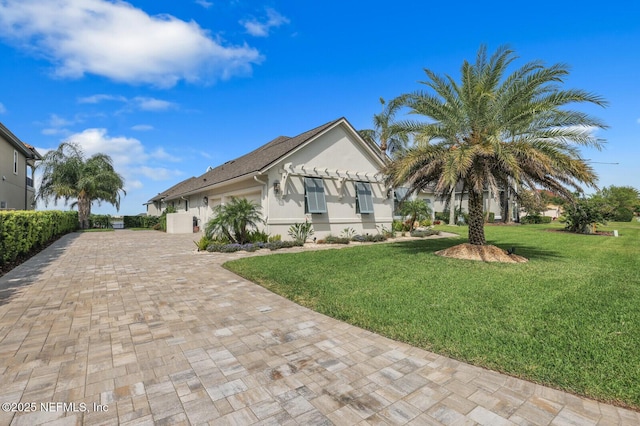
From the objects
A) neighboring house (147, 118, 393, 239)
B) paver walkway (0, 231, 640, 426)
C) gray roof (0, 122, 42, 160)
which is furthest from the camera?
gray roof (0, 122, 42, 160)

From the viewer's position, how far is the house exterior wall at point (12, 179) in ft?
54.4

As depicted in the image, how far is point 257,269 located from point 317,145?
8.57 metres

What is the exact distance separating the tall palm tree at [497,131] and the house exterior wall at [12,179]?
71.3 feet

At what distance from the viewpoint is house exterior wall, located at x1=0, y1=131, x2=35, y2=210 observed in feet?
54.4

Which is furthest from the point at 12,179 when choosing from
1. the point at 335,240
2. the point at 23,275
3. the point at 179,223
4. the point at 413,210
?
the point at 413,210

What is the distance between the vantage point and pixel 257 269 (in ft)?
26.6

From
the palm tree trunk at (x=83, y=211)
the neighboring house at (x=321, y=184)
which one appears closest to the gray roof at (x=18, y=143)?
the palm tree trunk at (x=83, y=211)

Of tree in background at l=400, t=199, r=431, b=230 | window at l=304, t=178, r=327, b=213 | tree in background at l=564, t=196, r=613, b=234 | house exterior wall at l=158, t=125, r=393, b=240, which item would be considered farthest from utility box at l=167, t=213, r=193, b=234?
tree in background at l=564, t=196, r=613, b=234

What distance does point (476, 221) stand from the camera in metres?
10.2

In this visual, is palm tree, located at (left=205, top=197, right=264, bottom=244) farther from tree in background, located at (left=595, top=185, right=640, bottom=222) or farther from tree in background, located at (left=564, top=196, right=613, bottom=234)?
tree in background, located at (left=595, top=185, right=640, bottom=222)

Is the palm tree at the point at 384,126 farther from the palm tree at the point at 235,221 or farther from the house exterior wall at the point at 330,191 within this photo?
the palm tree at the point at 235,221

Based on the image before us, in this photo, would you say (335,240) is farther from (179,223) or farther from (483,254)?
(179,223)

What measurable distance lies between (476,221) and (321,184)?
7.41 meters

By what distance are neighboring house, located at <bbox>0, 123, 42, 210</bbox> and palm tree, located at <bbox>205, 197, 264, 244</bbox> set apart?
1368 centimetres
